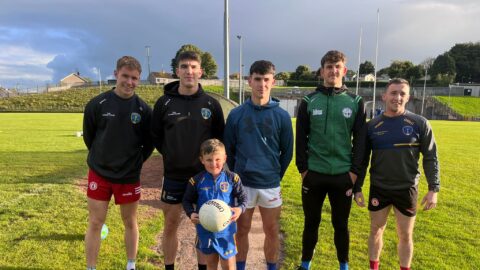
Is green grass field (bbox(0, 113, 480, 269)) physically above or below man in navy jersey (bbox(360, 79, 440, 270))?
below

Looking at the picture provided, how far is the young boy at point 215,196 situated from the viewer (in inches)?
140

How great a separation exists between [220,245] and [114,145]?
160 cm

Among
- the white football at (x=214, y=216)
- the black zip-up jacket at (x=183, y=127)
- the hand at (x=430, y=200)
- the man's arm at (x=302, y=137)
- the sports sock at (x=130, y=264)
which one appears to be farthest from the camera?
the sports sock at (x=130, y=264)

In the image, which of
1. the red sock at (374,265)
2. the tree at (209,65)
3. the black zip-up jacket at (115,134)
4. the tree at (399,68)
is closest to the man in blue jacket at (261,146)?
the black zip-up jacket at (115,134)

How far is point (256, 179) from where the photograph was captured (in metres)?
3.94

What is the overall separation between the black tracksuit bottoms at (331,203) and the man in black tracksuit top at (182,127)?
48.5 inches

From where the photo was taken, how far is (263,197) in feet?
13.1

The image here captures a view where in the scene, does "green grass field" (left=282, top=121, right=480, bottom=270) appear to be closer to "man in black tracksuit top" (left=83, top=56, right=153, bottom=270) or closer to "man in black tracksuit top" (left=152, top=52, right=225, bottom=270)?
"man in black tracksuit top" (left=152, top=52, right=225, bottom=270)

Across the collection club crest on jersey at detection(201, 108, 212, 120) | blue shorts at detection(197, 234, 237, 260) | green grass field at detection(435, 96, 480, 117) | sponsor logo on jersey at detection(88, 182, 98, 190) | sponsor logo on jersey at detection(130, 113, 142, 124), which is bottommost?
green grass field at detection(435, 96, 480, 117)

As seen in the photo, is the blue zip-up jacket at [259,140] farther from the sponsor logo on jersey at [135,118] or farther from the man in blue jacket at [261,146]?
the sponsor logo on jersey at [135,118]

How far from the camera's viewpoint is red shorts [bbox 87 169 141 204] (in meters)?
4.05

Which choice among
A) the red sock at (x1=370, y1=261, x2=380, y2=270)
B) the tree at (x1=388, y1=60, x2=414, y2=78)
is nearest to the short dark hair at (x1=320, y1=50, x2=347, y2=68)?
the red sock at (x1=370, y1=261, x2=380, y2=270)

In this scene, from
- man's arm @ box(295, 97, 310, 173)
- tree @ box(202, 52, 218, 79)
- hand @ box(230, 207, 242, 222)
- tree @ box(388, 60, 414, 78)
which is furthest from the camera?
tree @ box(388, 60, 414, 78)

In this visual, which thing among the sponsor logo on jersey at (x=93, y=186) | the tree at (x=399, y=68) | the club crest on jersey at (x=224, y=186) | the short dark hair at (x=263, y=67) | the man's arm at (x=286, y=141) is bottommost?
the sponsor logo on jersey at (x=93, y=186)
